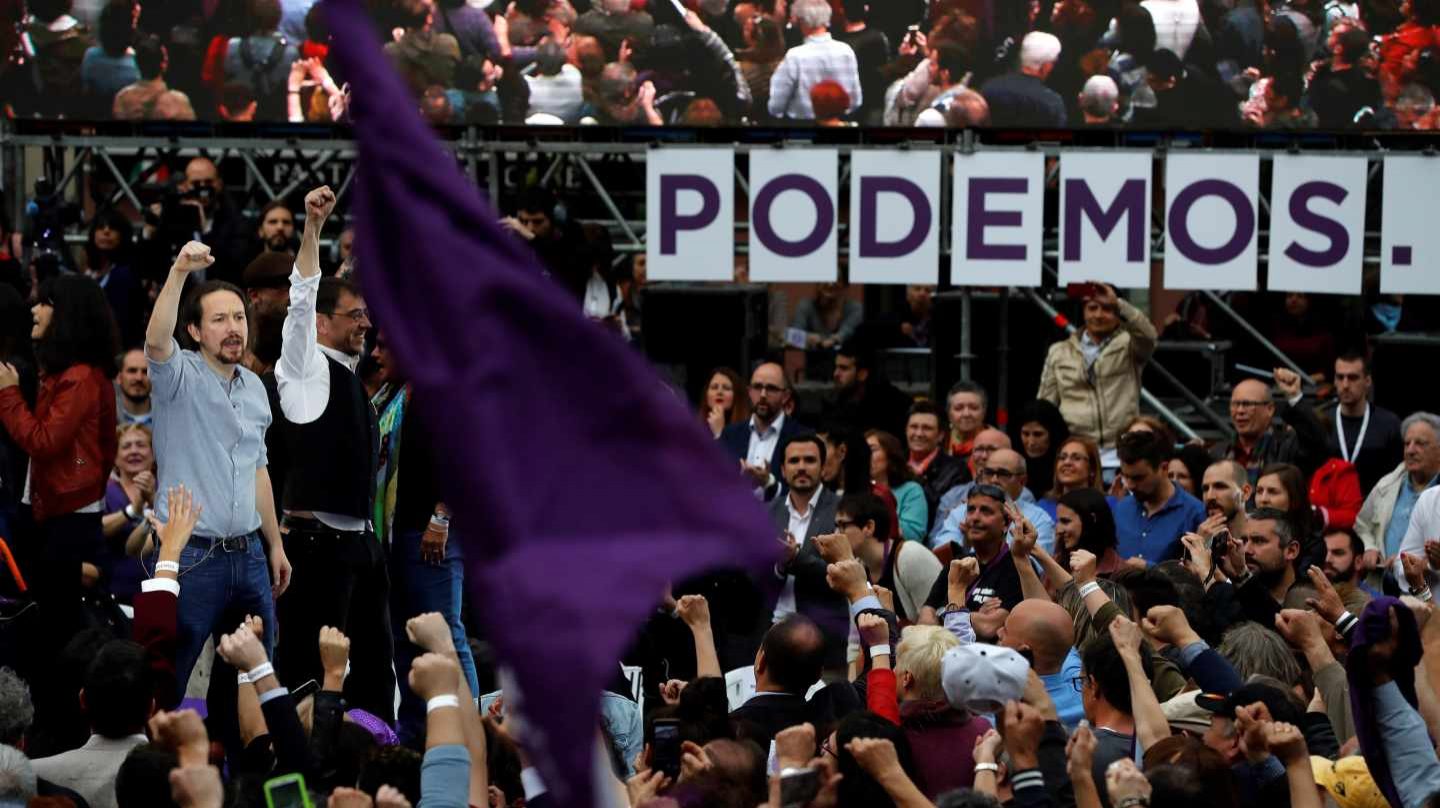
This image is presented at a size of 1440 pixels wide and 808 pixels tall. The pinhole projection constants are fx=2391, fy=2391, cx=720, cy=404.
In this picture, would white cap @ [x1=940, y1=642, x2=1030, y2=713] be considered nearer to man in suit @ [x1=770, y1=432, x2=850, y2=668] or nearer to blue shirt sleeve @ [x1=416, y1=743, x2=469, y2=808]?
blue shirt sleeve @ [x1=416, y1=743, x2=469, y2=808]

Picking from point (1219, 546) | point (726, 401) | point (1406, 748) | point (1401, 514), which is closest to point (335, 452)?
point (1406, 748)

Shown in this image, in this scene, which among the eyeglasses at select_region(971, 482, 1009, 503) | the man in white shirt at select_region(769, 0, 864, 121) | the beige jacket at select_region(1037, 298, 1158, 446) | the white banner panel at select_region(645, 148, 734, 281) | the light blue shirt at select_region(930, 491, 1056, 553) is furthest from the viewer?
the white banner panel at select_region(645, 148, 734, 281)

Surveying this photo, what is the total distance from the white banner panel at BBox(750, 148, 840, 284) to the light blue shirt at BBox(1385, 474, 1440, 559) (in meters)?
3.54

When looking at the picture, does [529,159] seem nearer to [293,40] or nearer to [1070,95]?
[293,40]

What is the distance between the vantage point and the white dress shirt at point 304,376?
6.82 meters

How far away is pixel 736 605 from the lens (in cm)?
856

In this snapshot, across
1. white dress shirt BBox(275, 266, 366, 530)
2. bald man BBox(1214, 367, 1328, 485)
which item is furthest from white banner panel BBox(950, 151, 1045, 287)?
white dress shirt BBox(275, 266, 366, 530)

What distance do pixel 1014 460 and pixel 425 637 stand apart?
5.59 metres

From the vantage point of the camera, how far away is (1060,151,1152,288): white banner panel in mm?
12484

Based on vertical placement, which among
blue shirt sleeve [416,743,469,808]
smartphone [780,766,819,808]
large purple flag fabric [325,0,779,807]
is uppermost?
large purple flag fabric [325,0,779,807]

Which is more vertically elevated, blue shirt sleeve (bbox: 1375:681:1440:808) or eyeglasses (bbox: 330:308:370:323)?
A: eyeglasses (bbox: 330:308:370:323)

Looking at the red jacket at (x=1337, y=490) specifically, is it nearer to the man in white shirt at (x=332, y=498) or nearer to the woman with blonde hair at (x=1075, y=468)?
the woman with blonde hair at (x=1075, y=468)

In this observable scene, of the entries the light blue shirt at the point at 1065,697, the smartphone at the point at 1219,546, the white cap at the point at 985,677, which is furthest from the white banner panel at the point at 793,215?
the white cap at the point at 985,677

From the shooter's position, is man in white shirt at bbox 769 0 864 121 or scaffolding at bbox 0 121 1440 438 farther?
scaffolding at bbox 0 121 1440 438
